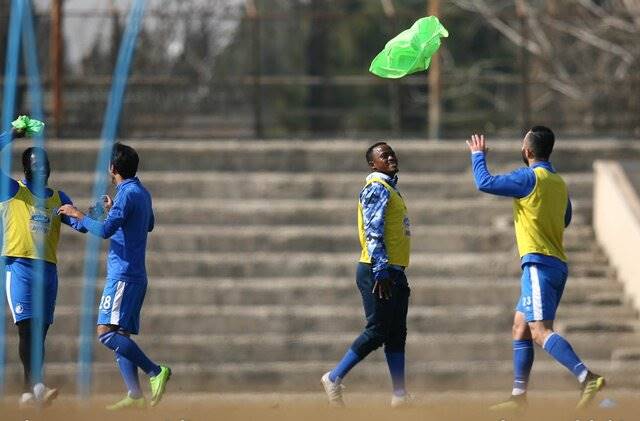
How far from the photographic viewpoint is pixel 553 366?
13836mm

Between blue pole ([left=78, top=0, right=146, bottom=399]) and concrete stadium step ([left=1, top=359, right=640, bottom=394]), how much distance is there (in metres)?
0.15

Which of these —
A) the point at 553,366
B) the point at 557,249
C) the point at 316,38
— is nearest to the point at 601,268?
the point at 553,366

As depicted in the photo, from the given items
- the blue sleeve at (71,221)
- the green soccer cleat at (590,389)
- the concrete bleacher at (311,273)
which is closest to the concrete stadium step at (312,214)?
the concrete bleacher at (311,273)

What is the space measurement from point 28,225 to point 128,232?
0.72 meters

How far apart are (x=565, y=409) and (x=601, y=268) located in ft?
17.7

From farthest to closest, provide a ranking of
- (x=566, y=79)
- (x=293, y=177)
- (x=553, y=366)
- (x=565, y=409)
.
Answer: (x=566, y=79) → (x=293, y=177) → (x=553, y=366) → (x=565, y=409)

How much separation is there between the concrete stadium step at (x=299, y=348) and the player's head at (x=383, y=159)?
4058 millimetres

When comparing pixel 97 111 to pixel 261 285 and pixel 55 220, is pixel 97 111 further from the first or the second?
pixel 55 220

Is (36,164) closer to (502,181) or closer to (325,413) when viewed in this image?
(325,413)

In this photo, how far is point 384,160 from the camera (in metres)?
10.1

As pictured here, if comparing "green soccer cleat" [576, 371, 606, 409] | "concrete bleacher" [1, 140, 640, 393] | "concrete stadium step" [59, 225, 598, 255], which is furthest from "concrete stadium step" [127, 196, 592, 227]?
"green soccer cleat" [576, 371, 606, 409]

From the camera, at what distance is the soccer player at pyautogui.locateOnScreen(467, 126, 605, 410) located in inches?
391

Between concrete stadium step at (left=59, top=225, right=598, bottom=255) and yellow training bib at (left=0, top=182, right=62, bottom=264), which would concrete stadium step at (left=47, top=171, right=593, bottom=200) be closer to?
concrete stadium step at (left=59, top=225, right=598, bottom=255)

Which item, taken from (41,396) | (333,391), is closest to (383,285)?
(333,391)
